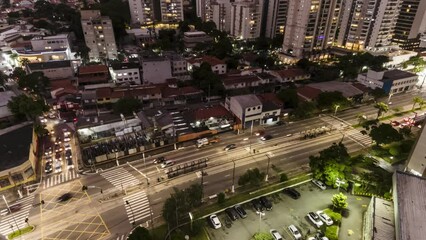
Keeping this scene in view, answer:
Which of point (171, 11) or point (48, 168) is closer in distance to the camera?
point (48, 168)

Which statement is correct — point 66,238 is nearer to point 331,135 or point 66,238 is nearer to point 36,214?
point 36,214

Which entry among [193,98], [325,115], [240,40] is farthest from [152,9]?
[325,115]

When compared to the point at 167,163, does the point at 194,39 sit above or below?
above

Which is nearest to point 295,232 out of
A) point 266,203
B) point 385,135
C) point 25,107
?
point 266,203

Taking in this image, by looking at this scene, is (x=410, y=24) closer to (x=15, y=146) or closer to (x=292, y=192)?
(x=292, y=192)

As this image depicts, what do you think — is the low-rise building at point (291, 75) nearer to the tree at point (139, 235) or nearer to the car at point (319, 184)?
the car at point (319, 184)

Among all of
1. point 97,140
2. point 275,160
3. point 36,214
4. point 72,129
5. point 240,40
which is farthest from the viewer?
point 240,40
